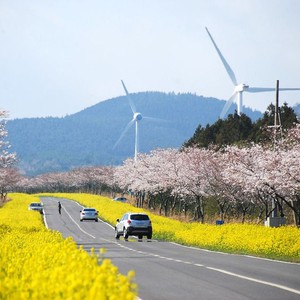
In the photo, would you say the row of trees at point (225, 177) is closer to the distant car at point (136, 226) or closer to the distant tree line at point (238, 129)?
the distant tree line at point (238, 129)

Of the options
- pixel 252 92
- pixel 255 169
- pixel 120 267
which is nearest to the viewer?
pixel 120 267

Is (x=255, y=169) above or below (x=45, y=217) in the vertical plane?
above

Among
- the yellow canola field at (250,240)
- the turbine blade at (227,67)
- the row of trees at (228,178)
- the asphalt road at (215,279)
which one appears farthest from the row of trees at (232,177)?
the asphalt road at (215,279)

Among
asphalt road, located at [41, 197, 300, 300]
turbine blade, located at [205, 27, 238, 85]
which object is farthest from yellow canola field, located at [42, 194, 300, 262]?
turbine blade, located at [205, 27, 238, 85]

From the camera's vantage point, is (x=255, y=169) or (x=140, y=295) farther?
(x=255, y=169)

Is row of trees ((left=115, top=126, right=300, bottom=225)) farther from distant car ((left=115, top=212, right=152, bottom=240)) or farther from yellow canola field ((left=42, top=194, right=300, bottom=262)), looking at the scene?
distant car ((left=115, top=212, right=152, bottom=240))

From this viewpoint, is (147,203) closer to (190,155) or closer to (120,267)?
(190,155)

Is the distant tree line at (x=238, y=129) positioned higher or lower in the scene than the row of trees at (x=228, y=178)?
higher

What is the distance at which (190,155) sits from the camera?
71.2 m

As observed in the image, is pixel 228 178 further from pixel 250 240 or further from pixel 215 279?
pixel 215 279

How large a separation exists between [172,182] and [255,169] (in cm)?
2958

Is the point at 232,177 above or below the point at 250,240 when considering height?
above

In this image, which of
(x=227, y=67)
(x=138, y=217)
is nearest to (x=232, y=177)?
(x=138, y=217)

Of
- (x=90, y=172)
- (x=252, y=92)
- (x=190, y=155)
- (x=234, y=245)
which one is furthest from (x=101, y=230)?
(x=90, y=172)
